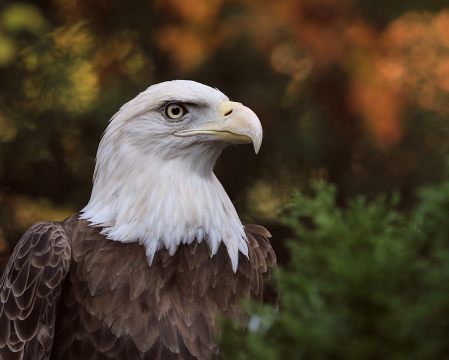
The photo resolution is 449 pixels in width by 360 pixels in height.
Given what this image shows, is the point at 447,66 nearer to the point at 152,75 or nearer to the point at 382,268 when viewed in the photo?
the point at 152,75

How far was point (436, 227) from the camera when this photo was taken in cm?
44

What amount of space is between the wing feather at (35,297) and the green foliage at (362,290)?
1.27 metres

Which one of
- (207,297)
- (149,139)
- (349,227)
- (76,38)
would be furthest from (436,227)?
(76,38)

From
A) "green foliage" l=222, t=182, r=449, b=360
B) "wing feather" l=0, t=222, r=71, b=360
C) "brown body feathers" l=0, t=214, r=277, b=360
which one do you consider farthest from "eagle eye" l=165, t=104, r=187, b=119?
"green foliage" l=222, t=182, r=449, b=360

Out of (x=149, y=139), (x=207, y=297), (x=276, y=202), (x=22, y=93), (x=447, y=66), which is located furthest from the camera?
(x=276, y=202)

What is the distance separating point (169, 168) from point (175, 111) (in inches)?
8.9

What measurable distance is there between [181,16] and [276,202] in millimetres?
1094

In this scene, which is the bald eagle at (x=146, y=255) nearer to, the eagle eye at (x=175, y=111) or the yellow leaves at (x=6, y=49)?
the eagle eye at (x=175, y=111)

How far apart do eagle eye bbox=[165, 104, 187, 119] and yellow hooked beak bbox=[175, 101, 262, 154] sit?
0.23 feet

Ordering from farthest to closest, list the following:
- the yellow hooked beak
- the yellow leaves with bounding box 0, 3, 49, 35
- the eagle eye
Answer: the yellow leaves with bounding box 0, 3, 49, 35 < the eagle eye < the yellow hooked beak

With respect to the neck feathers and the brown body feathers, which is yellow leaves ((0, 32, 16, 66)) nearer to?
the neck feathers

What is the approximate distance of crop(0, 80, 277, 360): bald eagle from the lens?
155 centimetres

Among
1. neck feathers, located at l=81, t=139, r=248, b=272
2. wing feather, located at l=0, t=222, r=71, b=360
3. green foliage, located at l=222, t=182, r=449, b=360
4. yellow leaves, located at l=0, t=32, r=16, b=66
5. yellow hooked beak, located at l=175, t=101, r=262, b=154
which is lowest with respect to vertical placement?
wing feather, located at l=0, t=222, r=71, b=360

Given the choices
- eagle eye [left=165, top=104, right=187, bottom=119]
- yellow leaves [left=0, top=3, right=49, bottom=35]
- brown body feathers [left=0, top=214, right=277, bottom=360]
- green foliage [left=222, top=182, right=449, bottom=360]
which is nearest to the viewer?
green foliage [left=222, top=182, right=449, bottom=360]
